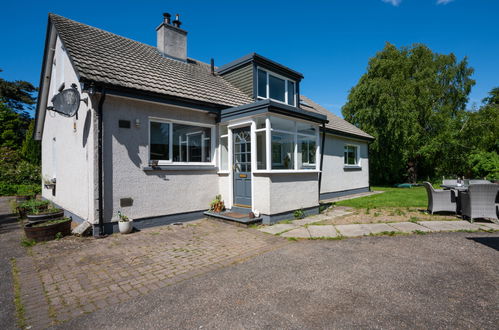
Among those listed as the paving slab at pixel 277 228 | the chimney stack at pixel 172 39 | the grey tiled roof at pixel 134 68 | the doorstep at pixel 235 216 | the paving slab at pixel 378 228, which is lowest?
the paving slab at pixel 277 228

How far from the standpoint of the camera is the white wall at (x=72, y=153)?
6.61 m

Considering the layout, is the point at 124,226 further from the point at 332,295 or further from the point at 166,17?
the point at 166,17

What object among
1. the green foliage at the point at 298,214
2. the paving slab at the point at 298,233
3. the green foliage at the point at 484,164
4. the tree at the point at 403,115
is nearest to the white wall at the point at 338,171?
the tree at the point at 403,115

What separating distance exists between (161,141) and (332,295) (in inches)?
242

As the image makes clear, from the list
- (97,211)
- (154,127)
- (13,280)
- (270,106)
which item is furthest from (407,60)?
(13,280)

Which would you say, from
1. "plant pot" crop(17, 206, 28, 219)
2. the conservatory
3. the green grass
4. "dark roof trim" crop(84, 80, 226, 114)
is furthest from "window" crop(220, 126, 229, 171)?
"plant pot" crop(17, 206, 28, 219)

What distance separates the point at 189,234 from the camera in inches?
258

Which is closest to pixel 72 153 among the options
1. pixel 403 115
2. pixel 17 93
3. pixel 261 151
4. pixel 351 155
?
pixel 261 151

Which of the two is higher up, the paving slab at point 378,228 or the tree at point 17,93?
the tree at point 17,93

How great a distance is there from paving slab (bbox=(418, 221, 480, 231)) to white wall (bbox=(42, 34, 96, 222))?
8.54m

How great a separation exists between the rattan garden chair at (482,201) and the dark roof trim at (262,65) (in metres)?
8.10

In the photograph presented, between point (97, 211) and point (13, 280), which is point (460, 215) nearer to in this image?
point (97, 211)

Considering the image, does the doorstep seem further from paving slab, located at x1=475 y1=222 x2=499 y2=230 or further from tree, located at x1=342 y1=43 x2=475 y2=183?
tree, located at x1=342 y1=43 x2=475 y2=183

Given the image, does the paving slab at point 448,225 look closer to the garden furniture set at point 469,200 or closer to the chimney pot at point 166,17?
the garden furniture set at point 469,200
